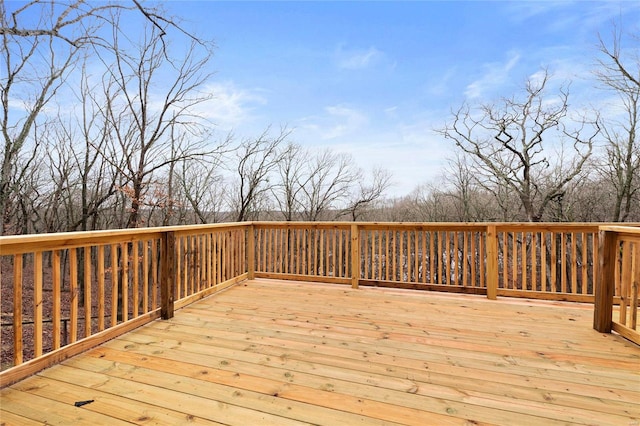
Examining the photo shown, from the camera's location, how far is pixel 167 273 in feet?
9.68

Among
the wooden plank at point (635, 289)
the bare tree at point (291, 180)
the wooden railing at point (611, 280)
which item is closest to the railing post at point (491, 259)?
the wooden railing at point (611, 280)

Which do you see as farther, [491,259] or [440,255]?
[440,255]

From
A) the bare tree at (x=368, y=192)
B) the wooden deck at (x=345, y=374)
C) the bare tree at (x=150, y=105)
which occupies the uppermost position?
the bare tree at (x=150, y=105)

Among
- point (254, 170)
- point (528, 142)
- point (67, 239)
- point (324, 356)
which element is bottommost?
point (324, 356)

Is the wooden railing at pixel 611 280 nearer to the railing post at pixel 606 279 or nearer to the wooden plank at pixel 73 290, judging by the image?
the railing post at pixel 606 279

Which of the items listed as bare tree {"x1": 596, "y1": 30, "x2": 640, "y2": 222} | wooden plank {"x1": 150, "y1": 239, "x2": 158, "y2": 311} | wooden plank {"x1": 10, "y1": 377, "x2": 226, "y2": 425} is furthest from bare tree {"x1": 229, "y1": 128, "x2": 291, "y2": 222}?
wooden plank {"x1": 10, "y1": 377, "x2": 226, "y2": 425}

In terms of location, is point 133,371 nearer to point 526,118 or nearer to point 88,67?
point 88,67

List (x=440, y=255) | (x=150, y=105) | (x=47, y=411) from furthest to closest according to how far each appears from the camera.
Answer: (x=150, y=105) → (x=440, y=255) → (x=47, y=411)

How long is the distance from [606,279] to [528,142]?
335 inches

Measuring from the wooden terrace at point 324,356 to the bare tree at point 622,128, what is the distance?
6948 millimetres

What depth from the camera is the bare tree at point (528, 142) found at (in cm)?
883

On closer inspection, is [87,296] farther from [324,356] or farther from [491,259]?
[491,259]

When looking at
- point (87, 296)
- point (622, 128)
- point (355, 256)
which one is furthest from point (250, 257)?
point (622, 128)

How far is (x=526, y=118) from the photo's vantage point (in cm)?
938
